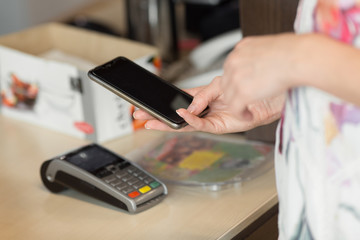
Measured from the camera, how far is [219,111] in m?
0.92

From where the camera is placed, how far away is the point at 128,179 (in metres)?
0.98

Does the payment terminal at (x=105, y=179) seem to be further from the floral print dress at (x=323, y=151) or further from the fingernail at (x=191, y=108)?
the floral print dress at (x=323, y=151)

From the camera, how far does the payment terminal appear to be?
3.14ft

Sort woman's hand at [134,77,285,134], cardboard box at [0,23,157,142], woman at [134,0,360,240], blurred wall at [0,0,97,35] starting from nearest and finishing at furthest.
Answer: woman at [134,0,360,240] → woman's hand at [134,77,285,134] → cardboard box at [0,23,157,142] → blurred wall at [0,0,97,35]

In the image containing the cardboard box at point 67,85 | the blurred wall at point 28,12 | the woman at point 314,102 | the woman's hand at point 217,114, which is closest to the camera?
the woman at point 314,102

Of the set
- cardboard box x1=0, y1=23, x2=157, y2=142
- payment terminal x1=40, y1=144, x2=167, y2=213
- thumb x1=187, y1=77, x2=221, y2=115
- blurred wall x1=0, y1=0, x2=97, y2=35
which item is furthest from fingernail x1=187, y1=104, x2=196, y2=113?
blurred wall x1=0, y1=0, x2=97, y2=35

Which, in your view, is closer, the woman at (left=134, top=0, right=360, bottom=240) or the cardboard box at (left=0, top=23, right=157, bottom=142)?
the woman at (left=134, top=0, right=360, bottom=240)

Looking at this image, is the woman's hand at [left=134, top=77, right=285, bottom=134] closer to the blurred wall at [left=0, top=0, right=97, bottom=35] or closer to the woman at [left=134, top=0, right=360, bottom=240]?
the woman at [left=134, top=0, right=360, bottom=240]

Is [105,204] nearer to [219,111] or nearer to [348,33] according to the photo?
[219,111]

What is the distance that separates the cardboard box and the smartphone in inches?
8.8

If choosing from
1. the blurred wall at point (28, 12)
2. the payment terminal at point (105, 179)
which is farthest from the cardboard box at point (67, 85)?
the blurred wall at point (28, 12)

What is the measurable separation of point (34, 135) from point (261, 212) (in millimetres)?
505

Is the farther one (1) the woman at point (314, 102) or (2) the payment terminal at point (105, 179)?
(2) the payment terminal at point (105, 179)

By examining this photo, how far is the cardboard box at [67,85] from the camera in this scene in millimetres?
1183
